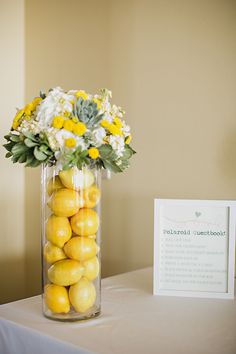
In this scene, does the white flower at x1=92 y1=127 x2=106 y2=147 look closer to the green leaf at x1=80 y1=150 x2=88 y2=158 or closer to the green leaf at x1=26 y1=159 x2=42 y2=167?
the green leaf at x1=80 y1=150 x2=88 y2=158

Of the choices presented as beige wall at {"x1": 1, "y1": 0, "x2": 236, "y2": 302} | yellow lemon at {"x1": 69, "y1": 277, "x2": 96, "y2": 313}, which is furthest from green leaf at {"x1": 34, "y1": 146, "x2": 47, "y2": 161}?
beige wall at {"x1": 1, "y1": 0, "x2": 236, "y2": 302}

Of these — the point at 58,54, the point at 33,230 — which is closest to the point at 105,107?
the point at 58,54

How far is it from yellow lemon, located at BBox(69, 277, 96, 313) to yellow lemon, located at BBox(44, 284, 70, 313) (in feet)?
0.05

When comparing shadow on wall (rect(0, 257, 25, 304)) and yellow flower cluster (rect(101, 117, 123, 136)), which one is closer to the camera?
yellow flower cluster (rect(101, 117, 123, 136))

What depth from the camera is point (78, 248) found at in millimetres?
1190

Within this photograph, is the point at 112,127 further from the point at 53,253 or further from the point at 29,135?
the point at 53,253

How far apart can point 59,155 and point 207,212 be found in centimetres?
52

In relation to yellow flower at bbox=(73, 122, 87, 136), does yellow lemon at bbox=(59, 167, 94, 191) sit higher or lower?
lower

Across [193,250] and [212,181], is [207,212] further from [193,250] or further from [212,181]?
[212,181]

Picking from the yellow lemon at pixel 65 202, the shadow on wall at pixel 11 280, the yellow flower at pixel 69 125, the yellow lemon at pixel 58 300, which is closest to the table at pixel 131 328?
the yellow lemon at pixel 58 300

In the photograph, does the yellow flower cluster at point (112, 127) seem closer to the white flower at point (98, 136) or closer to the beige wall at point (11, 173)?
the white flower at point (98, 136)

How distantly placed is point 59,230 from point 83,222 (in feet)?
0.21

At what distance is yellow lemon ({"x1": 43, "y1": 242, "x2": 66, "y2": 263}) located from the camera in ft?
3.94

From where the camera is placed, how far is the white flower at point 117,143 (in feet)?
3.85
